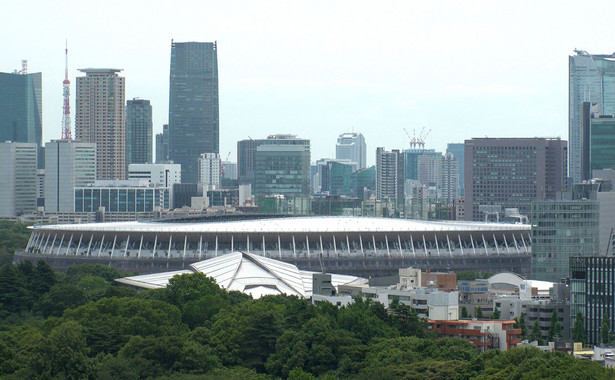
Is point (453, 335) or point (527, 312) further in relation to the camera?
point (527, 312)

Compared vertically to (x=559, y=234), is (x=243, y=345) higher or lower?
lower

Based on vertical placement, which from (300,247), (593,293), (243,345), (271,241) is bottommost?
(243,345)

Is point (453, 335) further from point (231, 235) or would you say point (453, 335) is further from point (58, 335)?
point (231, 235)

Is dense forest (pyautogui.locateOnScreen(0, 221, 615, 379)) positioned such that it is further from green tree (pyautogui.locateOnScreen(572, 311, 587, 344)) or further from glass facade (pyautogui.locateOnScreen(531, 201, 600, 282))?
glass facade (pyautogui.locateOnScreen(531, 201, 600, 282))

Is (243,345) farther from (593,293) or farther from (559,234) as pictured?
(559,234)

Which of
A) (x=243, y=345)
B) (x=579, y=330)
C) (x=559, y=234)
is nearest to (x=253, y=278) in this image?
(x=559, y=234)

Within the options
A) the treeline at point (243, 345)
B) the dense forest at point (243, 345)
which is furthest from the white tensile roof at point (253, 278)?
the treeline at point (243, 345)

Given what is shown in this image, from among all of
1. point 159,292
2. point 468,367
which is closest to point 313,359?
point 468,367
